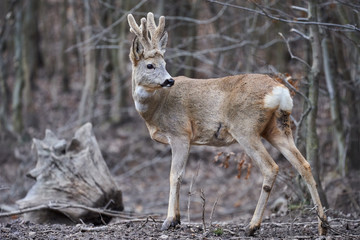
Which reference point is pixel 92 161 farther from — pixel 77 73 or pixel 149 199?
pixel 77 73

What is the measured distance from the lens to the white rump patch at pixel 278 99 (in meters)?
5.83

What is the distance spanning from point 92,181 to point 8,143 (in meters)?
7.89

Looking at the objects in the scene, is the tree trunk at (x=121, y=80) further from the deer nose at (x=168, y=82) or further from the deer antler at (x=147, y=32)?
the deer nose at (x=168, y=82)

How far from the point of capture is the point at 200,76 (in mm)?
13578

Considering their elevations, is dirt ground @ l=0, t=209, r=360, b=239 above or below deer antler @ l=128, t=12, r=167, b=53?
below

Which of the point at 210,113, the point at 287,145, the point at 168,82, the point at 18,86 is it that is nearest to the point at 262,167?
the point at 287,145

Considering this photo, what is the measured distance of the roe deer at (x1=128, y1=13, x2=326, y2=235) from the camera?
5.85m

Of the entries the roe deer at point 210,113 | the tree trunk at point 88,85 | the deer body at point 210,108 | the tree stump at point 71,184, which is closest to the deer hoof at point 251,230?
the roe deer at point 210,113

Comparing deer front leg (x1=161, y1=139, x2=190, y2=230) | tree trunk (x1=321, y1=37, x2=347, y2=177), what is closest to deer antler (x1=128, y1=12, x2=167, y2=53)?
deer front leg (x1=161, y1=139, x2=190, y2=230)

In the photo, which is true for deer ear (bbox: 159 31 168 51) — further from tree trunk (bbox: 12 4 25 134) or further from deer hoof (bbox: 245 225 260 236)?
tree trunk (bbox: 12 4 25 134)

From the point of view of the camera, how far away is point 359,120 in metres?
10.1

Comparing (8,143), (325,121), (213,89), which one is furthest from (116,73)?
(213,89)

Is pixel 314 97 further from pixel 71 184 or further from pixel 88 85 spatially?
pixel 88 85

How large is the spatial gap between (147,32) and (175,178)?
1836 millimetres
